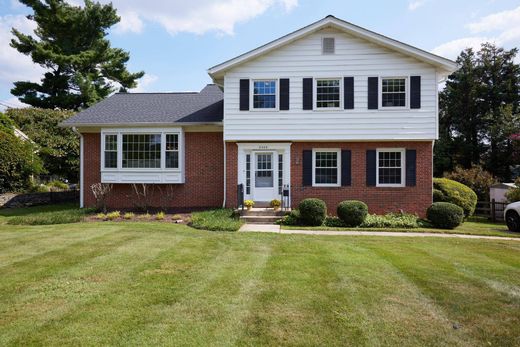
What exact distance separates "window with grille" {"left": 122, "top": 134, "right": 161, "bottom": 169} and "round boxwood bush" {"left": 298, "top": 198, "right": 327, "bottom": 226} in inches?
272

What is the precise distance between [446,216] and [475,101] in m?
26.6

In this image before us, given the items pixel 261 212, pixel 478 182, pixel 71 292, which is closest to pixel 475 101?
pixel 478 182

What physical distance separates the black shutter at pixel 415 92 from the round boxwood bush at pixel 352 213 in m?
4.93

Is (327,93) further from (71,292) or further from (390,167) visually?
(71,292)

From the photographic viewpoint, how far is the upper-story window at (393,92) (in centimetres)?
1427

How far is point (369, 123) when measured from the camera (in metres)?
14.2

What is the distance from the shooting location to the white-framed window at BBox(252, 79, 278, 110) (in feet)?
48.0

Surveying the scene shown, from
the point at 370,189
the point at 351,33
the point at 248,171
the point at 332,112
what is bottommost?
the point at 370,189

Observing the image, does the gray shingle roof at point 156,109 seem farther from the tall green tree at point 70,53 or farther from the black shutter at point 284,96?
the tall green tree at point 70,53

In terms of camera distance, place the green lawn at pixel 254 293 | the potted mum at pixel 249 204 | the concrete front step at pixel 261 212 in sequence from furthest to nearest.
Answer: the potted mum at pixel 249 204 < the concrete front step at pixel 261 212 < the green lawn at pixel 254 293

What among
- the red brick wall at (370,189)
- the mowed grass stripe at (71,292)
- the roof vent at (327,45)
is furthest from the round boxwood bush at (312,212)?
the roof vent at (327,45)

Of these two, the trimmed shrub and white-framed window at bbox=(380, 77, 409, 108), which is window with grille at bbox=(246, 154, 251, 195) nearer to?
white-framed window at bbox=(380, 77, 409, 108)

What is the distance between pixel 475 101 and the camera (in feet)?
110

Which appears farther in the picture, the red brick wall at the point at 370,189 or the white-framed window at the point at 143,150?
the white-framed window at the point at 143,150
